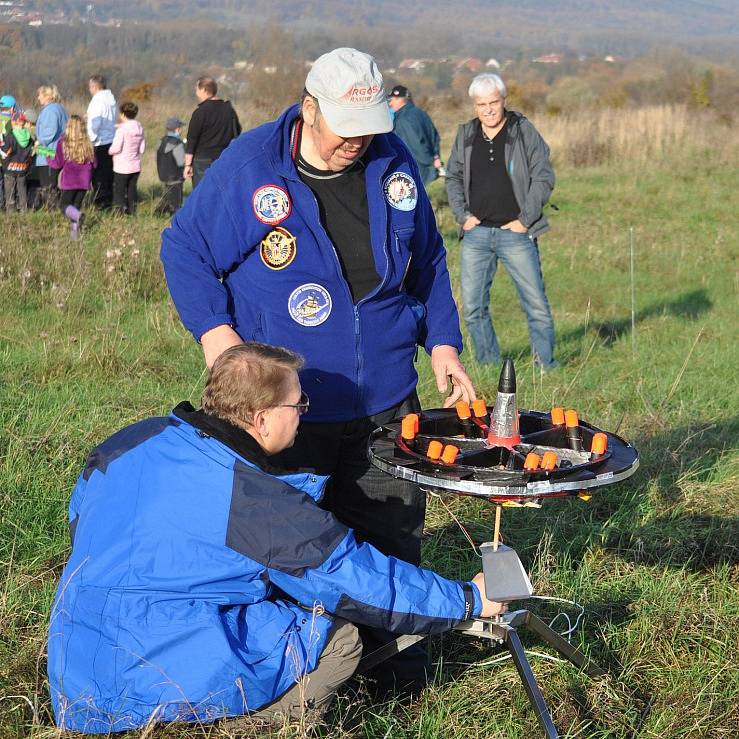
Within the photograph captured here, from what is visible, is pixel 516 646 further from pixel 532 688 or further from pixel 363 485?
pixel 363 485

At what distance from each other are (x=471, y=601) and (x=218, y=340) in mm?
1227

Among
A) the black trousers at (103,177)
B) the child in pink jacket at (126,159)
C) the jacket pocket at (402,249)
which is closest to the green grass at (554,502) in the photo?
the jacket pocket at (402,249)

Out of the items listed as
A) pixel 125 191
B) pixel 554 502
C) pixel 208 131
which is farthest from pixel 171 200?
pixel 554 502

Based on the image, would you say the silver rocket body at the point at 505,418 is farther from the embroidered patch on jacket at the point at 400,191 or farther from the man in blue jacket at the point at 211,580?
the embroidered patch on jacket at the point at 400,191

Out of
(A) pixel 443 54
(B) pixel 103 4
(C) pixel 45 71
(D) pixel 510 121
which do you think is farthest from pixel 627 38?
(D) pixel 510 121

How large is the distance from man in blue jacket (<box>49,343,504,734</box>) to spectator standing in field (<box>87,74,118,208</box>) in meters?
12.0

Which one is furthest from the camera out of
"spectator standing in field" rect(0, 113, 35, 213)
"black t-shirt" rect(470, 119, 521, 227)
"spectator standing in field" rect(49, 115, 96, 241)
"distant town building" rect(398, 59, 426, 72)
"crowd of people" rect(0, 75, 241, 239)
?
"distant town building" rect(398, 59, 426, 72)

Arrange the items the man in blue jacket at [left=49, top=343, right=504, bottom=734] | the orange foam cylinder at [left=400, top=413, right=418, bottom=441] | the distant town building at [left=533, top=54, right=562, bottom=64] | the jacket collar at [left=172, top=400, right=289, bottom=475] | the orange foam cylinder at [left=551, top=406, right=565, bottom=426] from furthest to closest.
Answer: the distant town building at [left=533, top=54, right=562, bottom=64]
the orange foam cylinder at [left=551, top=406, right=565, bottom=426]
the orange foam cylinder at [left=400, top=413, right=418, bottom=441]
the jacket collar at [left=172, top=400, right=289, bottom=475]
the man in blue jacket at [left=49, top=343, right=504, bottom=734]

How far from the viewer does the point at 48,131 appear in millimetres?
14281

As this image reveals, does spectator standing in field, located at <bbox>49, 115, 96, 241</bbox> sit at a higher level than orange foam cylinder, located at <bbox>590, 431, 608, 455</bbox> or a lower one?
lower

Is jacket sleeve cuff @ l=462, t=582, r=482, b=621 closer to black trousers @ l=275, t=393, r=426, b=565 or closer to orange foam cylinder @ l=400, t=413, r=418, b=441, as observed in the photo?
orange foam cylinder @ l=400, t=413, r=418, b=441

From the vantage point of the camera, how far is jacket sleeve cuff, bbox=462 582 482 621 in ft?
10.0

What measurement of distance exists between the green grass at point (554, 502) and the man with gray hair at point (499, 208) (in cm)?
44

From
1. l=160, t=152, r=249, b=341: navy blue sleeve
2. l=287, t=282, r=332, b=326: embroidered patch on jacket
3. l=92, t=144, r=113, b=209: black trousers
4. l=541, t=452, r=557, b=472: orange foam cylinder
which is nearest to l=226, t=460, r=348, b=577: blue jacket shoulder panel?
→ l=541, t=452, r=557, b=472: orange foam cylinder
